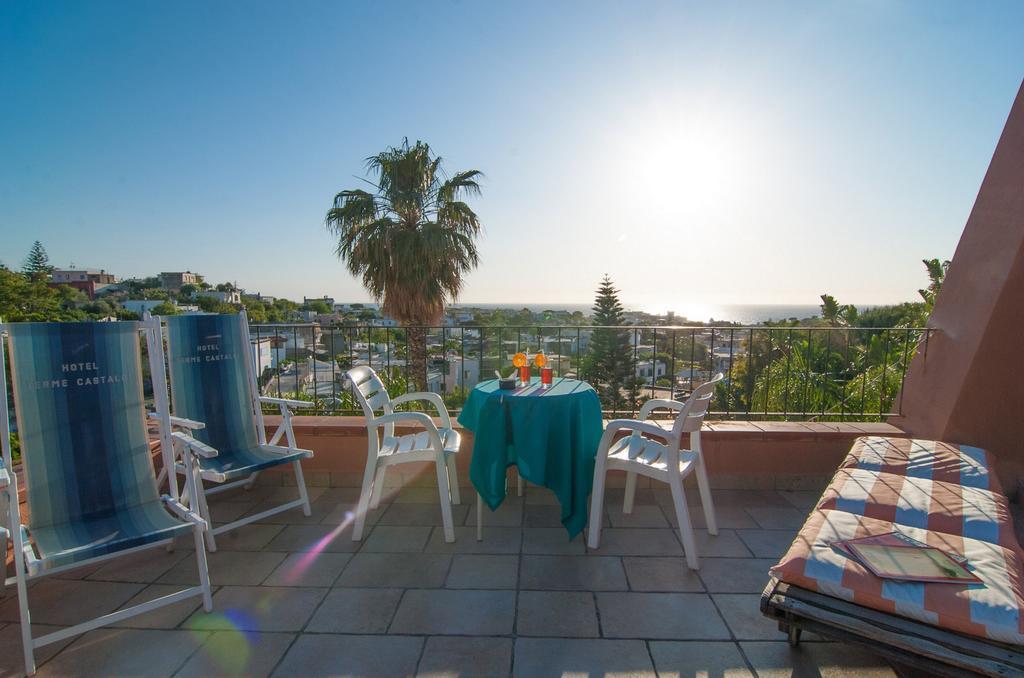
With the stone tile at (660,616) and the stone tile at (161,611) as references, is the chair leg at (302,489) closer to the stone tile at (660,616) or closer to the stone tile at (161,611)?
the stone tile at (161,611)

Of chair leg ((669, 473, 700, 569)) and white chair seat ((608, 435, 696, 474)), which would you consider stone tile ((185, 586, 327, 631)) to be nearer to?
white chair seat ((608, 435, 696, 474))

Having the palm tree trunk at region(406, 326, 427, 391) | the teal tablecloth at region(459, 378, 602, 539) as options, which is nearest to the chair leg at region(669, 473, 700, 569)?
the teal tablecloth at region(459, 378, 602, 539)

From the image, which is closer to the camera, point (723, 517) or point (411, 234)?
point (723, 517)

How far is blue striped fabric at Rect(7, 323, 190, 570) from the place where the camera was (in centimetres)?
185

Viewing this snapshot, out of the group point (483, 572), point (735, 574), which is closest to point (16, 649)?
point (483, 572)

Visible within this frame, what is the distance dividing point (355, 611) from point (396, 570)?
12.8 inches

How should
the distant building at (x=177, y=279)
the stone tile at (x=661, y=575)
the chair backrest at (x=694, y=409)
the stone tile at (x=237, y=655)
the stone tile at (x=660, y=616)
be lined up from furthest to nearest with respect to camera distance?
the distant building at (x=177, y=279), the chair backrest at (x=694, y=409), the stone tile at (x=661, y=575), the stone tile at (x=660, y=616), the stone tile at (x=237, y=655)

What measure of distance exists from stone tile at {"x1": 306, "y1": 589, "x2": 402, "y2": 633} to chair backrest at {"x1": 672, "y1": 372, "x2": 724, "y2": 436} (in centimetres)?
146

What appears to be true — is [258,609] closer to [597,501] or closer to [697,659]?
[597,501]

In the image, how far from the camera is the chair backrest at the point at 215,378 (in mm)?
2670

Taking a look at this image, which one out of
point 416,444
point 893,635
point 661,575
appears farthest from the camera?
point 416,444

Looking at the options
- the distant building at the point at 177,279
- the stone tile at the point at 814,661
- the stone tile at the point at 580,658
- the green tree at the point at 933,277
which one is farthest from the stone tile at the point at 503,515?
the distant building at the point at 177,279

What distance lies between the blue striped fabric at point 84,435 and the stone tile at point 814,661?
2168mm

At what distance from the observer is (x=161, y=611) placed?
6.20 feet
